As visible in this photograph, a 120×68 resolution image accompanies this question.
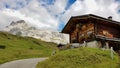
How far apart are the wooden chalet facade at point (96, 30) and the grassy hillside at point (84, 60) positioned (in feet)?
25.9

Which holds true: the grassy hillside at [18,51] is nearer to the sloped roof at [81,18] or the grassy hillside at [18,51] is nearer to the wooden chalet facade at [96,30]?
the sloped roof at [81,18]

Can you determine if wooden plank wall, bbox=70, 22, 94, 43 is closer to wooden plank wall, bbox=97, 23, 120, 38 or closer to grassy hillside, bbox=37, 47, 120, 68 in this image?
wooden plank wall, bbox=97, 23, 120, 38

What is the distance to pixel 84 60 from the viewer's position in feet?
105

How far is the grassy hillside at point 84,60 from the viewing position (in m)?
30.7

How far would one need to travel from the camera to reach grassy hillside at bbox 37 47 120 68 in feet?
101

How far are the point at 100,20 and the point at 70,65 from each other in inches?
672

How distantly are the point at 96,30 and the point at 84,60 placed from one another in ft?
48.9

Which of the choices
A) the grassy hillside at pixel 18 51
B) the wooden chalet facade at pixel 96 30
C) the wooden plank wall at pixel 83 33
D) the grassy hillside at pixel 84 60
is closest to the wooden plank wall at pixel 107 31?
the wooden chalet facade at pixel 96 30

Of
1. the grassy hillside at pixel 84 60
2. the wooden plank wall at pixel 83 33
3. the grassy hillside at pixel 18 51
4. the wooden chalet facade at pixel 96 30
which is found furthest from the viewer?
the grassy hillside at pixel 18 51

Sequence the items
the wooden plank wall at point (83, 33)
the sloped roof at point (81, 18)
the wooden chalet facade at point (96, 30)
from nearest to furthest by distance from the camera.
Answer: the wooden chalet facade at point (96, 30)
the sloped roof at point (81, 18)
the wooden plank wall at point (83, 33)

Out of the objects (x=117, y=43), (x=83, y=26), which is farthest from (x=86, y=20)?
(x=117, y=43)

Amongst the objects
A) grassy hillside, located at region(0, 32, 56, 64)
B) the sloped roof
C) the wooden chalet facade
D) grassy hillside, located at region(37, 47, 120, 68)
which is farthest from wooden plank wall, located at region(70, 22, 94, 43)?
grassy hillside, located at region(0, 32, 56, 64)

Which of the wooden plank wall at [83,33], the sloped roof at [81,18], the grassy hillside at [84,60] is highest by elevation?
the sloped roof at [81,18]

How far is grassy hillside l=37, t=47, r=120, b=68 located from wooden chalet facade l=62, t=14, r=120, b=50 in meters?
7.90
